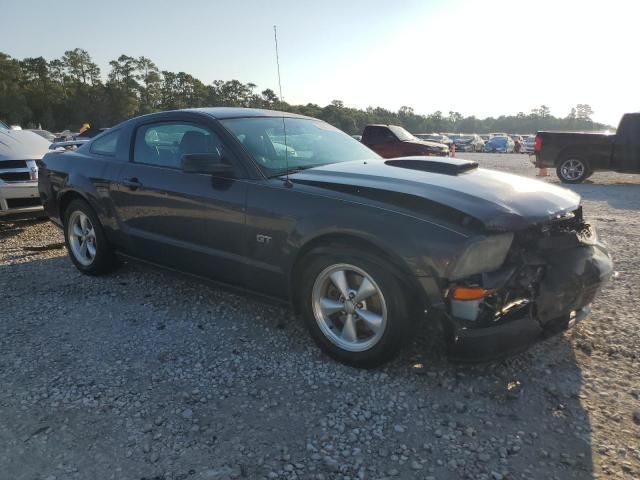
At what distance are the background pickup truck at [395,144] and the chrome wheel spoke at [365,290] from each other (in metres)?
10.2

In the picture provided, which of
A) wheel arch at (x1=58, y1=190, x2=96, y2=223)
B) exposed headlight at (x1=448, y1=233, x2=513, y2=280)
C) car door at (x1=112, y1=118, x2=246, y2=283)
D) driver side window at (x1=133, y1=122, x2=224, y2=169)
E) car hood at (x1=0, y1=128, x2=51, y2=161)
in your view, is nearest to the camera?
exposed headlight at (x1=448, y1=233, x2=513, y2=280)

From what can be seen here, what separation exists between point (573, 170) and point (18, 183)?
39.1ft

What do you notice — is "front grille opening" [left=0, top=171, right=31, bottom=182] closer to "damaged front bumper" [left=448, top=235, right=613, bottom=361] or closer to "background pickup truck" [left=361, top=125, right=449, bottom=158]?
"damaged front bumper" [left=448, top=235, right=613, bottom=361]

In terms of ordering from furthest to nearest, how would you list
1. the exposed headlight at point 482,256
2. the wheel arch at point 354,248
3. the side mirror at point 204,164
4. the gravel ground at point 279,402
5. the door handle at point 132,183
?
the door handle at point 132,183
the side mirror at point 204,164
the wheel arch at point 354,248
the exposed headlight at point 482,256
the gravel ground at point 279,402

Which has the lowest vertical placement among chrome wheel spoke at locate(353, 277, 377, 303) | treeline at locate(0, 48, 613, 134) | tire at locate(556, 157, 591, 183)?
tire at locate(556, 157, 591, 183)

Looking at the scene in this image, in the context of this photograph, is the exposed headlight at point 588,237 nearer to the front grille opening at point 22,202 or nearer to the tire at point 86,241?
the tire at point 86,241

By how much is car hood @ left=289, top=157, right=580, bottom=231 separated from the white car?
4602 mm

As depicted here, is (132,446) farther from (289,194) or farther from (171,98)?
(171,98)

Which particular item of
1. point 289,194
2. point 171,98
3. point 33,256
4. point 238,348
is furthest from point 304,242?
point 171,98

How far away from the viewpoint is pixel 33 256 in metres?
5.45

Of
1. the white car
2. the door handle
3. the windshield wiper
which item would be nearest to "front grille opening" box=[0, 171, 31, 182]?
the white car

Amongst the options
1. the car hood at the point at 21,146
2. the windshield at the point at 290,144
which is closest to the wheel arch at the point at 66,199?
the windshield at the point at 290,144

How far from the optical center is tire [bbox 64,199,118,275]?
449cm

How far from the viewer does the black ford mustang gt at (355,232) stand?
255 centimetres
